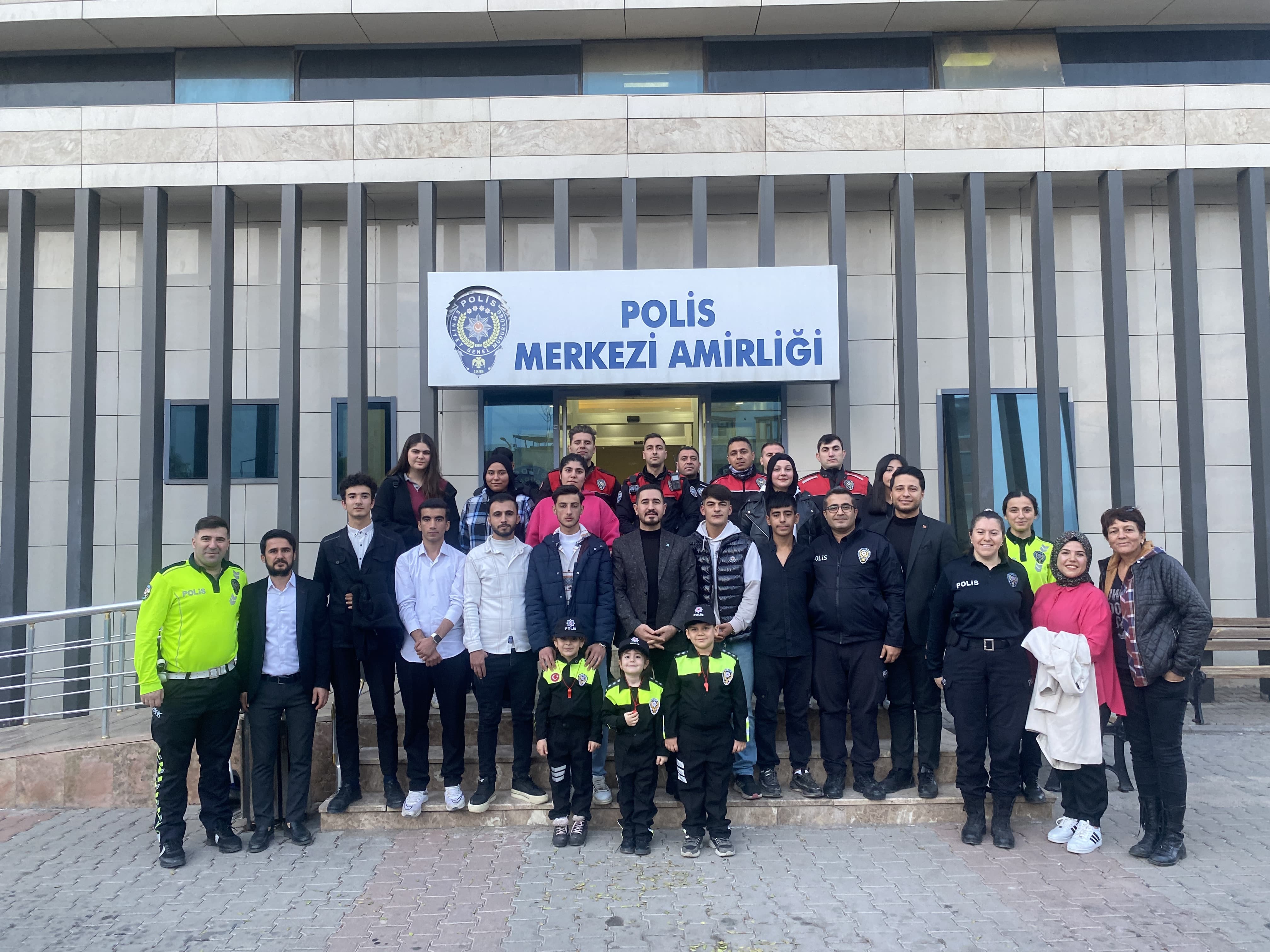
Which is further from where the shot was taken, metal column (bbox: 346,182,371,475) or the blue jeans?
metal column (bbox: 346,182,371,475)

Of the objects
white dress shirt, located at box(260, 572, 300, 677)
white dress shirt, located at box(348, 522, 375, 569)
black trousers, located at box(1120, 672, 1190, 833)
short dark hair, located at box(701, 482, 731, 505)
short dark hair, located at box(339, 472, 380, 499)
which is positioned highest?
short dark hair, located at box(339, 472, 380, 499)

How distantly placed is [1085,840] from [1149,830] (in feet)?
1.19

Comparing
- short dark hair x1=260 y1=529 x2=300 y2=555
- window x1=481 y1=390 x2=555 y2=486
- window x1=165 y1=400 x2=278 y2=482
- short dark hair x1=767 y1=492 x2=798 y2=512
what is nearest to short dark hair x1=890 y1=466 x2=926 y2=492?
short dark hair x1=767 y1=492 x2=798 y2=512

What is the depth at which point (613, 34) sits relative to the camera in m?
9.59

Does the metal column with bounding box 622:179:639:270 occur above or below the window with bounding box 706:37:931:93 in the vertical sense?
below

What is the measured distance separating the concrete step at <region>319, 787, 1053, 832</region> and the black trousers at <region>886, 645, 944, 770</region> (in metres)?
0.25

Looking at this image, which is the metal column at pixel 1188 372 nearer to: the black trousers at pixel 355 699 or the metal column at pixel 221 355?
the black trousers at pixel 355 699

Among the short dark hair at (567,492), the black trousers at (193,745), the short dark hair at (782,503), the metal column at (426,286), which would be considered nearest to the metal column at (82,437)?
the metal column at (426,286)

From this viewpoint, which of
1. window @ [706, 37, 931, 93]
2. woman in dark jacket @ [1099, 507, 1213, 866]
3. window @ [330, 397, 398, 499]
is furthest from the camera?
window @ [330, 397, 398, 499]

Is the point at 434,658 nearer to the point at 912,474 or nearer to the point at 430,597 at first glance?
the point at 430,597

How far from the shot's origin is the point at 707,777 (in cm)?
500

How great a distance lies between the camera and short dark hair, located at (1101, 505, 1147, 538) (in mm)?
5004

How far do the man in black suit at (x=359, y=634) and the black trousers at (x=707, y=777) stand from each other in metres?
1.93

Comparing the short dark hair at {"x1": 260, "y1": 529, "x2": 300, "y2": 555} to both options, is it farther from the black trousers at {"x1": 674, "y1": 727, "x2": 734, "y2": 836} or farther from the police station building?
the police station building
